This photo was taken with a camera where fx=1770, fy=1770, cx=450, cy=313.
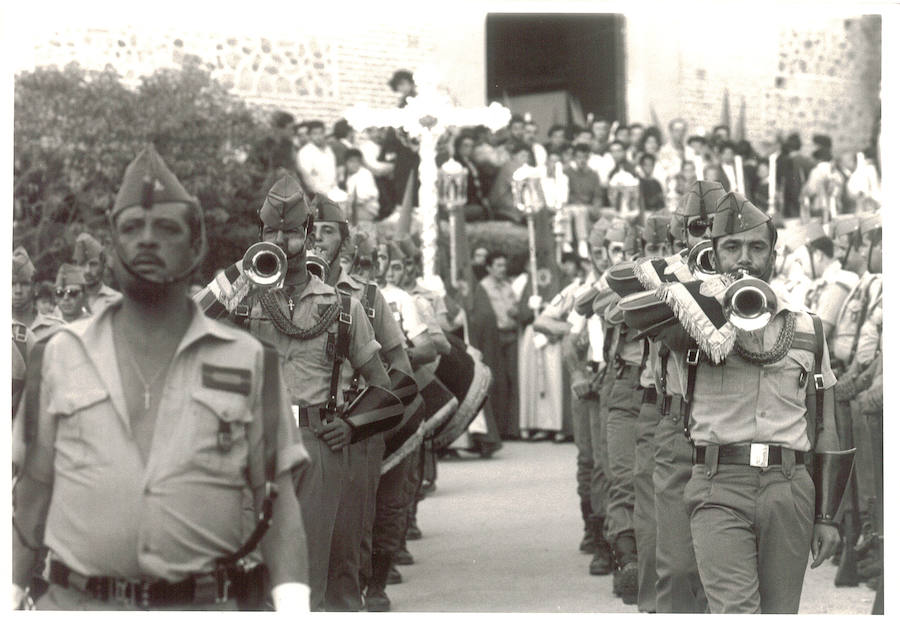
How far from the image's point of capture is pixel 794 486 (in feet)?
22.9

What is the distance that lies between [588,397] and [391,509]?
1.97 meters

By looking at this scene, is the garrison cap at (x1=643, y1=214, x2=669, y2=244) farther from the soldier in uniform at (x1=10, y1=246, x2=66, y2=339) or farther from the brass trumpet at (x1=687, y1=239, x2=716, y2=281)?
the soldier in uniform at (x1=10, y1=246, x2=66, y2=339)

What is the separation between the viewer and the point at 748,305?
6602 mm

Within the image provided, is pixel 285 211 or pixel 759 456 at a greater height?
pixel 285 211

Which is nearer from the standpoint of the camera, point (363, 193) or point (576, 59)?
point (363, 193)

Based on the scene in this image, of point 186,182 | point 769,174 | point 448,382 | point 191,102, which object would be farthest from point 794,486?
point 769,174

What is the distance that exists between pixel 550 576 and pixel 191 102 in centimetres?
1207

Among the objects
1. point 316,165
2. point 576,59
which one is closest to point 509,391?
point 316,165

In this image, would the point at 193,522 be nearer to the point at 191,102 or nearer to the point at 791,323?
the point at 791,323

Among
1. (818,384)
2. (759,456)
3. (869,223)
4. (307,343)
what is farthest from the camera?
(869,223)

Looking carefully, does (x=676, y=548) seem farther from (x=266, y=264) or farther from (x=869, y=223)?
(x=869, y=223)

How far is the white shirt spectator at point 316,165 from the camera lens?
22578 millimetres

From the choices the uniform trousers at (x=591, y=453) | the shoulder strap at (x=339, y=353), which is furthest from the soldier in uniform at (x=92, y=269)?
the shoulder strap at (x=339, y=353)

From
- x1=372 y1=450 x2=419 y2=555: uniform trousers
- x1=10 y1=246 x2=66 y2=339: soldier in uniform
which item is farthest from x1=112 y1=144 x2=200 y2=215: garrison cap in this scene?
x1=372 y1=450 x2=419 y2=555: uniform trousers
